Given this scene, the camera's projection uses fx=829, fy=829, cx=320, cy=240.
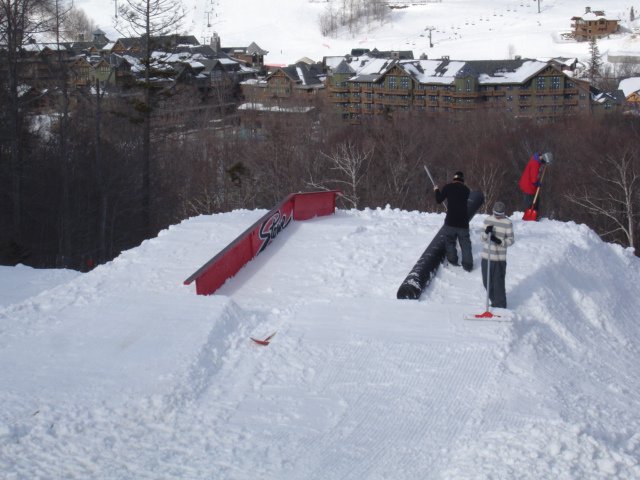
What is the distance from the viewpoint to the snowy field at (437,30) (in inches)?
4414

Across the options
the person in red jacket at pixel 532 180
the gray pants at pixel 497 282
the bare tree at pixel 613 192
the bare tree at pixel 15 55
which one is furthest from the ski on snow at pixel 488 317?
the bare tree at pixel 613 192

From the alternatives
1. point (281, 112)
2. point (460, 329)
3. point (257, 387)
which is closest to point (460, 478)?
point (257, 387)

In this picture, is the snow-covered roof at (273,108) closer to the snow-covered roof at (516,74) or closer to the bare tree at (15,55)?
the snow-covered roof at (516,74)

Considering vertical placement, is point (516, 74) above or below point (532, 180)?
above

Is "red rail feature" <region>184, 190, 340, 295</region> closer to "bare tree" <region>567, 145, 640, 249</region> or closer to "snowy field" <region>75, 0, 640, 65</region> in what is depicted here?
"bare tree" <region>567, 145, 640, 249</region>

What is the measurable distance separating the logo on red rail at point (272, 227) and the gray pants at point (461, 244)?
2.84 m

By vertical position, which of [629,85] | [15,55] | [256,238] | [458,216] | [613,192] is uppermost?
[15,55]

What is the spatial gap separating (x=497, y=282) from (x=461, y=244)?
1363mm

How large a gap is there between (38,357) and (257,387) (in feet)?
7.58

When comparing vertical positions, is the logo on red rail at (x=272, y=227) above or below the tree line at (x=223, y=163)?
above

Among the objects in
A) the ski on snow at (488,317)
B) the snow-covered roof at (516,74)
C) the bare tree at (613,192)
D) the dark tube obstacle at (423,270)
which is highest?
the snow-covered roof at (516,74)

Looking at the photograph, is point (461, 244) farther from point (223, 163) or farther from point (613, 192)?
point (223, 163)

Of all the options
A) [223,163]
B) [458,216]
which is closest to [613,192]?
[223,163]

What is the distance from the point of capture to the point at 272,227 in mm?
12883
